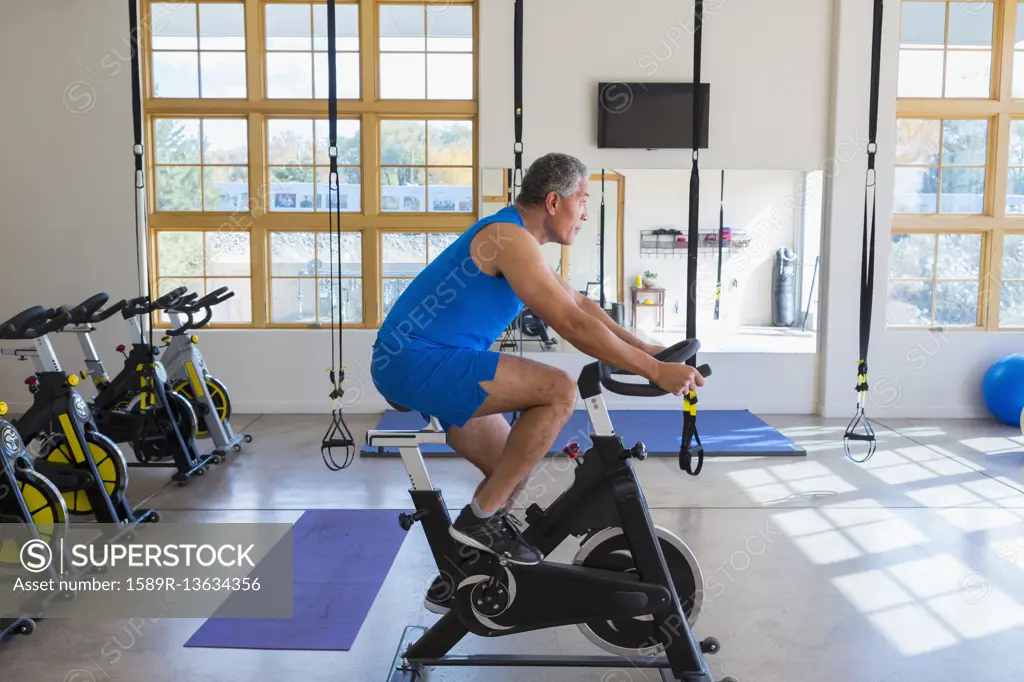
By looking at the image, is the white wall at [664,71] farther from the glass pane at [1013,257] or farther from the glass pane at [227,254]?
the glass pane at [227,254]

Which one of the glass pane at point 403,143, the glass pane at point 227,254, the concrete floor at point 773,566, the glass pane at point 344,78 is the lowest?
the concrete floor at point 773,566

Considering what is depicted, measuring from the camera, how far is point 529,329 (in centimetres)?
737

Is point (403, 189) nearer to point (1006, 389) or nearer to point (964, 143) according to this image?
point (964, 143)

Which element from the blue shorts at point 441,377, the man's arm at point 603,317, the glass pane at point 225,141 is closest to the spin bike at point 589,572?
the blue shorts at point 441,377

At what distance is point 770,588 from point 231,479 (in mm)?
3375

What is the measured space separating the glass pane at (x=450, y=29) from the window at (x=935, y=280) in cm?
415

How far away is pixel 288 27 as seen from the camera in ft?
23.7

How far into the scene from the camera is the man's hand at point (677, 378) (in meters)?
2.47

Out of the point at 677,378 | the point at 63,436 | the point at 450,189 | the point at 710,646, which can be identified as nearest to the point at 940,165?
the point at 450,189

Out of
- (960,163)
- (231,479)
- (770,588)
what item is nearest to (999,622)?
(770,588)

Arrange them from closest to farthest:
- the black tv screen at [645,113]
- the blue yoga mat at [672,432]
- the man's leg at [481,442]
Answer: the man's leg at [481,442]
the blue yoga mat at [672,432]
the black tv screen at [645,113]

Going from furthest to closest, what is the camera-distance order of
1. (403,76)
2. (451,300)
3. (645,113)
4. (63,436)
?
(403,76) < (645,113) < (63,436) < (451,300)

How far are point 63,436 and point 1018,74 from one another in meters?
7.78

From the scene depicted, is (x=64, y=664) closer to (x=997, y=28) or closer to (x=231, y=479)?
(x=231, y=479)
